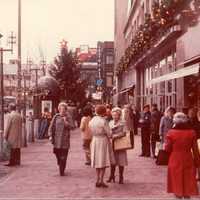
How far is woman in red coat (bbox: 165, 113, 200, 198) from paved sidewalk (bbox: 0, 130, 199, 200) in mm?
1701

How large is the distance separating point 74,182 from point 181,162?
184 inches

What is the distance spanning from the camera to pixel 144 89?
46188 mm

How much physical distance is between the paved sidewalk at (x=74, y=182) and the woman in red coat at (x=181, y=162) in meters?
1.70

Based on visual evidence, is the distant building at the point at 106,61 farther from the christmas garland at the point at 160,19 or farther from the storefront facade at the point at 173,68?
the christmas garland at the point at 160,19

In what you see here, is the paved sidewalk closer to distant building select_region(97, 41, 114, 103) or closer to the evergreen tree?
the evergreen tree

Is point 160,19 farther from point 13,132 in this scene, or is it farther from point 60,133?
point 60,133

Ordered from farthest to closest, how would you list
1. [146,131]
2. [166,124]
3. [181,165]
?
[146,131], [166,124], [181,165]

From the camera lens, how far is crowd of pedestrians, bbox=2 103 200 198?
1118 centimetres

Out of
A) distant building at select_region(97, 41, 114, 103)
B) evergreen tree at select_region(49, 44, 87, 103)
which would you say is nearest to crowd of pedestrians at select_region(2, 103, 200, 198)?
evergreen tree at select_region(49, 44, 87, 103)

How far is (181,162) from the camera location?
36.7 ft

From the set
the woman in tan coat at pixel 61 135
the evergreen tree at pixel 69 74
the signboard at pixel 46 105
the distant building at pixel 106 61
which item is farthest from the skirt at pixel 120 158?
the distant building at pixel 106 61

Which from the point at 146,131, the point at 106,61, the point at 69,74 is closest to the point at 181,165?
the point at 146,131

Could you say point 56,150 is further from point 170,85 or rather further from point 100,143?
point 170,85

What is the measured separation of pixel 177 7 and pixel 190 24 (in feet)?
5.97
